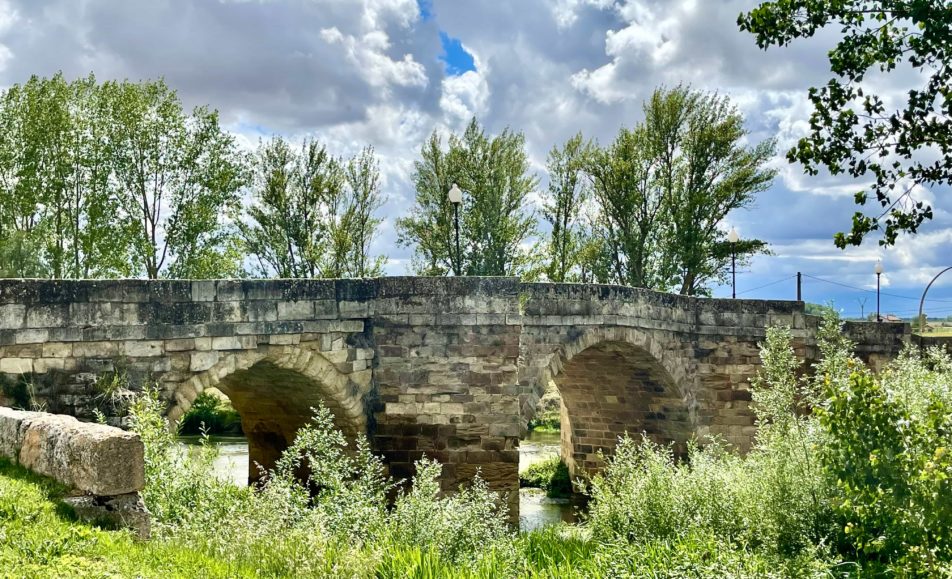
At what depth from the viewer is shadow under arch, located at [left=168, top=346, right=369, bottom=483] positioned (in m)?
11.7

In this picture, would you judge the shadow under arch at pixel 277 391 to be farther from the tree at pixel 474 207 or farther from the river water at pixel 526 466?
the tree at pixel 474 207

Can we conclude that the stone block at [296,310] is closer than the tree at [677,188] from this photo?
Yes

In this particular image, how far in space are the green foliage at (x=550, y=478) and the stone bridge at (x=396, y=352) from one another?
9.82 feet

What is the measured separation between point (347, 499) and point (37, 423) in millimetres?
3108

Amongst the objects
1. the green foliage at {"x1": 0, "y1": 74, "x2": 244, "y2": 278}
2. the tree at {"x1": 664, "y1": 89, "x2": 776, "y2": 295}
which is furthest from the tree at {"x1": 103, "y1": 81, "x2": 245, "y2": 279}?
the tree at {"x1": 664, "y1": 89, "x2": 776, "y2": 295}

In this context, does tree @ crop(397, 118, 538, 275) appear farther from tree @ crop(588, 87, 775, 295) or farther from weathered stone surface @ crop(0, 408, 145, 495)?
weathered stone surface @ crop(0, 408, 145, 495)

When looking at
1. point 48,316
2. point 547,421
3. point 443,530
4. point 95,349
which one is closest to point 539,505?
point 547,421

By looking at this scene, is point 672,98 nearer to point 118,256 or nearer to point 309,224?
point 309,224

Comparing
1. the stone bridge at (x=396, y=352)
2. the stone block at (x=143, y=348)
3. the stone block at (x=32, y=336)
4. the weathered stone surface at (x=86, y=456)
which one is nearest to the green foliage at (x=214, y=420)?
the stone bridge at (x=396, y=352)

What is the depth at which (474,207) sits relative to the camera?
30406 mm

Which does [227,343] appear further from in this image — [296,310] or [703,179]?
[703,179]

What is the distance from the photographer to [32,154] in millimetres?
25703

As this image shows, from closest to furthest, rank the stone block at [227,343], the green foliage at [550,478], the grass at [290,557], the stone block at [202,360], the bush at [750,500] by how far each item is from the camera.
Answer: the grass at [290,557]
the bush at [750,500]
the stone block at [202,360]
the stone block at [227,343]
the green foliage at [550,478]

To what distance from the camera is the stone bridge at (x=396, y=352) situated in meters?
10.4
